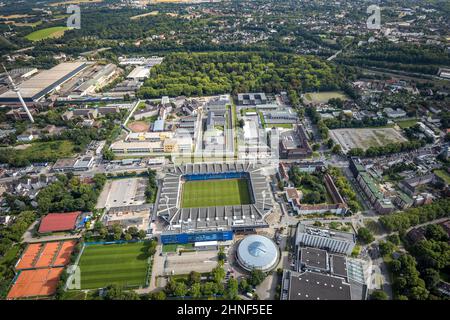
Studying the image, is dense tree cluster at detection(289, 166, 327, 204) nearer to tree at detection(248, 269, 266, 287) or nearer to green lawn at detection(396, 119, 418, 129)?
tree at detection(248, 269, 266, 287)

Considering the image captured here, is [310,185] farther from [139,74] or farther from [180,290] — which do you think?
[139,74]

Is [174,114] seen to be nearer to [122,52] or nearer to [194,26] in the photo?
[122,52]

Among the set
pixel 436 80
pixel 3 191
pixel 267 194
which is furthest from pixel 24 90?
pixel 436 80

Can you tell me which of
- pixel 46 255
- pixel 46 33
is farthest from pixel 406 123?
pixel 46 33

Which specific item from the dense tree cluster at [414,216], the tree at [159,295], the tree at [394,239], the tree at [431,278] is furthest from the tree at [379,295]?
the tree at [159,295]

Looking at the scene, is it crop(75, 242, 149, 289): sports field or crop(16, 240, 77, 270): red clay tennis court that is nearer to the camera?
crop(75, 242, 149, 289): sports field

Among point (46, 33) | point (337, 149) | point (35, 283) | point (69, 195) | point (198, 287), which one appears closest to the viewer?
point (198, 287)

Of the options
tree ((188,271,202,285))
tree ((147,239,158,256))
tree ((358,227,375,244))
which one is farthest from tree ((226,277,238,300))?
tree ((358,227,375,244))
